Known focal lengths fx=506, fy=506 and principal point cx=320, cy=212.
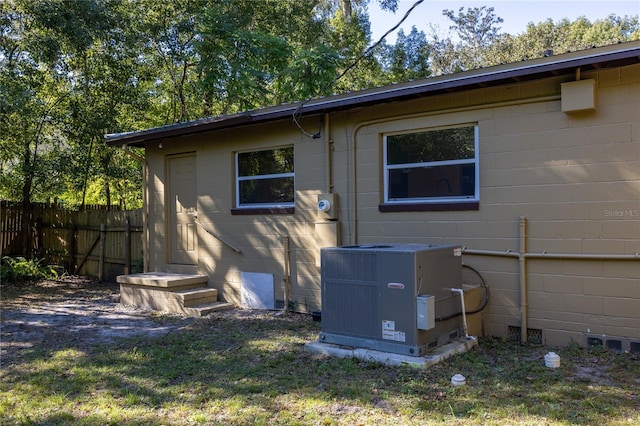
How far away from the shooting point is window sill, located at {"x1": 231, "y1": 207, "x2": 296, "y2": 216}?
7.60m

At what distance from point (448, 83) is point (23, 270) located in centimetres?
1020

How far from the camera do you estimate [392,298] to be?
4.72 meters

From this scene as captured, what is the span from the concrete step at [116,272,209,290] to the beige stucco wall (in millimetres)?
1978

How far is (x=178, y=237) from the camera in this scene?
360 inches

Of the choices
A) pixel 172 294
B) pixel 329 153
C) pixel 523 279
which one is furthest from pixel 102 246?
pixel 523 279

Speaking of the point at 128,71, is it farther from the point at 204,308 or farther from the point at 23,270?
the point at 204,308

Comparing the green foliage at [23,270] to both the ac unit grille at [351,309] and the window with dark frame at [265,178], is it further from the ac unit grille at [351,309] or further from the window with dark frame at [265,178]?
the ac unit grille at [351,309]

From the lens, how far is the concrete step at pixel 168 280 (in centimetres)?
790

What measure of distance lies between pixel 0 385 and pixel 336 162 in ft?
15.0

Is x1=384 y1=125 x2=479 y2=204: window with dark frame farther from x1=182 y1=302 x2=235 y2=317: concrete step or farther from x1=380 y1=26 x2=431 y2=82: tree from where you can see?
x1=380 y1=26 x2=431 y2=82: tree

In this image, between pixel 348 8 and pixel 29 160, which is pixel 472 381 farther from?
pixel 348 8

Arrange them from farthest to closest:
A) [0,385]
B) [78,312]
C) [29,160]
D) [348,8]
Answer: [348,8], [29,160], [78,312], [0,385]

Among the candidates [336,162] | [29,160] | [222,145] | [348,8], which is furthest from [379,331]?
[348,8]

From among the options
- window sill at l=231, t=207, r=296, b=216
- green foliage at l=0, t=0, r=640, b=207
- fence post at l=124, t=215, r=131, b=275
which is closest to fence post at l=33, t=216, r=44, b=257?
green foliage at l=0, t=0, r=640, b=207
